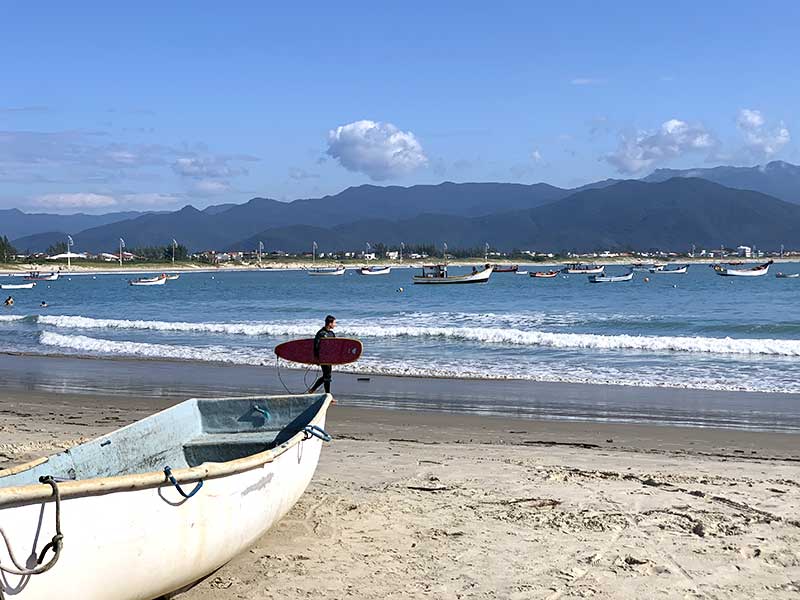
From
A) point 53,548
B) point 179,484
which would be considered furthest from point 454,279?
point 53,548

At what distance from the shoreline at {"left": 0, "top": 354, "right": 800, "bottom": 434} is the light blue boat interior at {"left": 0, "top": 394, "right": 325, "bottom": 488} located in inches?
256

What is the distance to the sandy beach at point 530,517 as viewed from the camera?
6.14 metres

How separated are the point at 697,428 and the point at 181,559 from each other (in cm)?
952

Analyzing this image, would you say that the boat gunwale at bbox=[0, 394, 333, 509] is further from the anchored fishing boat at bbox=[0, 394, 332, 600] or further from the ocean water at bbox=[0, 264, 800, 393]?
the ocean water at bbox=[0, 264, 800, 393]

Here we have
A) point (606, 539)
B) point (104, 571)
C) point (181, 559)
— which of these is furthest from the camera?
point (606, 539)

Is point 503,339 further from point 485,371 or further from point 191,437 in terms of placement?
point 191,437

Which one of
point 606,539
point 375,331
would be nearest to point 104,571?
point 606,539

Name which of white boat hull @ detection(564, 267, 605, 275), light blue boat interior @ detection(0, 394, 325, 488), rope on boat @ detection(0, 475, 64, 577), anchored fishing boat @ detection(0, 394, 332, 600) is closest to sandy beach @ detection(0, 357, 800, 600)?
anchored fishing boat @ detection(0, 394, 332, 600)

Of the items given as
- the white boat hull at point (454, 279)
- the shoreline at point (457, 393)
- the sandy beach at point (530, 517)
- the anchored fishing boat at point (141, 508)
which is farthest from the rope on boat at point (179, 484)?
the white boat hull at point (454, 279)

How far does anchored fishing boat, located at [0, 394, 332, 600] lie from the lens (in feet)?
14.2

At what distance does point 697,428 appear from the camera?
12797 mm

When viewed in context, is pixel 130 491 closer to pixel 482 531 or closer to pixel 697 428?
pixel 482 531

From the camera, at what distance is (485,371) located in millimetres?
20297

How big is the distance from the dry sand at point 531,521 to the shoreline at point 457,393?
189 centimetres
